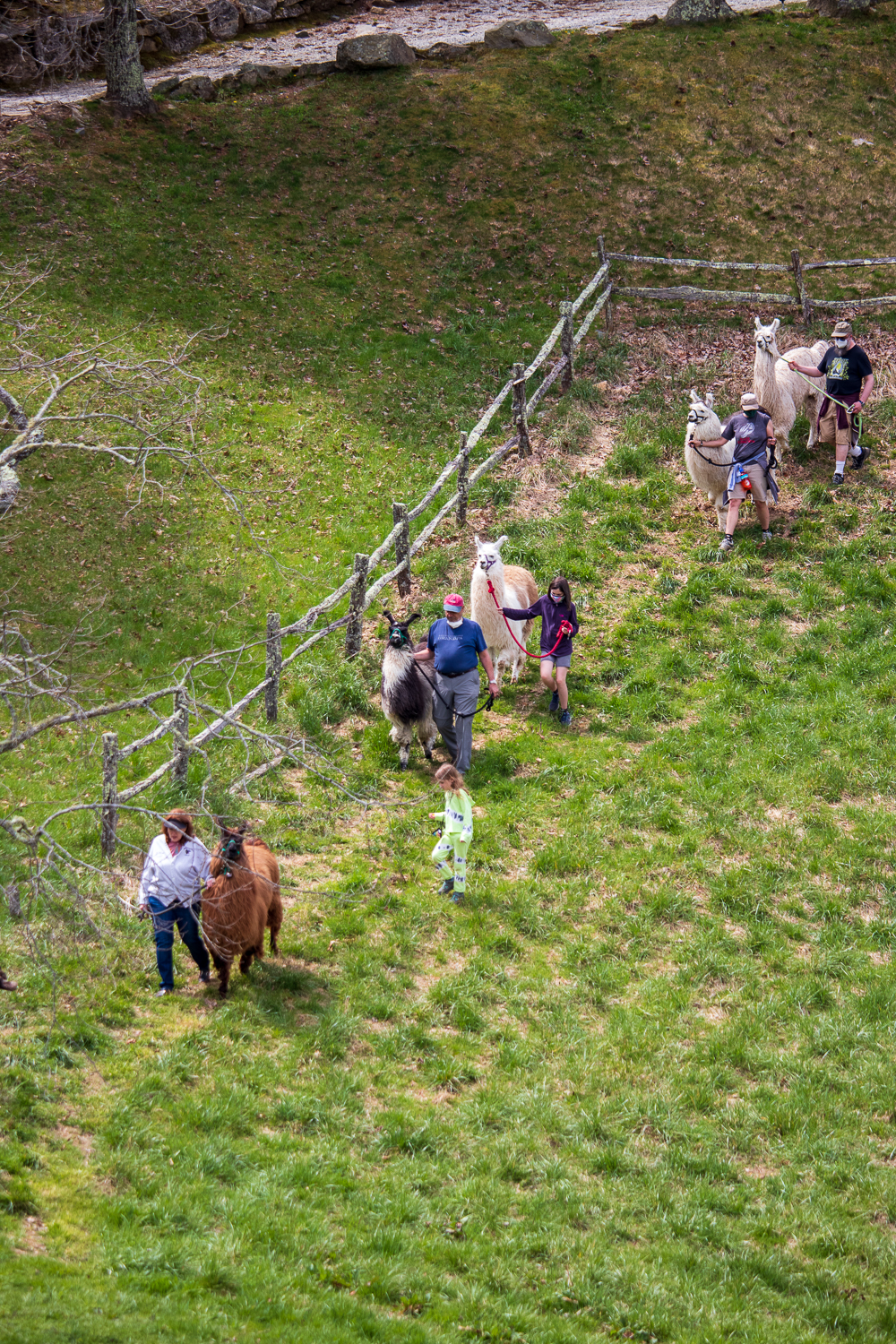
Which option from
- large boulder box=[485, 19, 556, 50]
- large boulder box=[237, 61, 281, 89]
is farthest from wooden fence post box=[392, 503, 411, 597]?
large boulder box=[485, 19, 556, 50]

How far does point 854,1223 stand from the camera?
7527 millimetres

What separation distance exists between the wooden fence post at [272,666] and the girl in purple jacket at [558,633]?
106 inches

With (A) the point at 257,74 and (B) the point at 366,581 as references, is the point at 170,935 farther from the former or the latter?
(A) the point at 257,74

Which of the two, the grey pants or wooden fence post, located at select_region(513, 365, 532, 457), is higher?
wooden fence post, located at select_region(513, 365, 532, 457)

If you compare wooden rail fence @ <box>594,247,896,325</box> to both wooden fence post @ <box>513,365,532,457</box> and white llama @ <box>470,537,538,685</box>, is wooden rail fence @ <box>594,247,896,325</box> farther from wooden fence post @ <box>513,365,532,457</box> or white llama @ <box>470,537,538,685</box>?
white llama @ <box>470,537,538,685</box>

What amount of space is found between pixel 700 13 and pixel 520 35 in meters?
4.32

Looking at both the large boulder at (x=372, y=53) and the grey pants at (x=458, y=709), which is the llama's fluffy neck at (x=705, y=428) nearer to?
the grey pants at (x=458, y=709)

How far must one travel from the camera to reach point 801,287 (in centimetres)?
2114

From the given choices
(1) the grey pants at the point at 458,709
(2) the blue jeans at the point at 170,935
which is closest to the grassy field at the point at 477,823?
(2) the blue jeans at the point at 170,935

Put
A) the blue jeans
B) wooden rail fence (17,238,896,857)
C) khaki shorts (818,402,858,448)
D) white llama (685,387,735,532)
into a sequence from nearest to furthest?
the blue jeans → wooden rail fence (17,238,896,857) → white llama (685,387,735,532) → khaki shorts (818,402,858,448)

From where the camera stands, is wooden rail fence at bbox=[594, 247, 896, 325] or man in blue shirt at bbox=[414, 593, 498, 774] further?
wooden rail fence at bbox=[594, 247, 896, 325]

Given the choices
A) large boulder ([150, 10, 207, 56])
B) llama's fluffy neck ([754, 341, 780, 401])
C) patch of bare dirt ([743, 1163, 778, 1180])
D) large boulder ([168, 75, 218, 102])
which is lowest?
patch of bare dirt ([743, 1163, 778, 1180])

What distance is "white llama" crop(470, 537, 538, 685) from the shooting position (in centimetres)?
1346

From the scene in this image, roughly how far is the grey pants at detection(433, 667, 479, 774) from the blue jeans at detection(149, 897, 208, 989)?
12.6 ft
